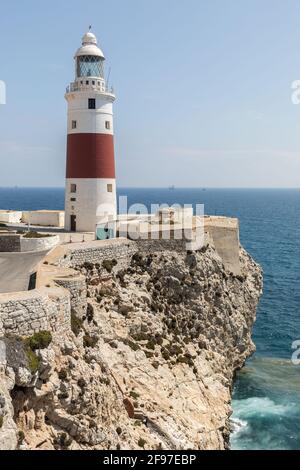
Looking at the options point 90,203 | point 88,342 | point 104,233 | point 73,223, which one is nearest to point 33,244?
point 104,233

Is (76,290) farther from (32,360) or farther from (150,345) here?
(150,345)

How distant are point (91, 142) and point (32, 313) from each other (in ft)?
62.9

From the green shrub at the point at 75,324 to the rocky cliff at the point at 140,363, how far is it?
0.18 feet

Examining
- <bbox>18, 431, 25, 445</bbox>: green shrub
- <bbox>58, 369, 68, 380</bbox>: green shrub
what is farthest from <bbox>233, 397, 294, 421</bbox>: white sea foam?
<bbox>18, 431, 25, 445</bbox>: green shrub

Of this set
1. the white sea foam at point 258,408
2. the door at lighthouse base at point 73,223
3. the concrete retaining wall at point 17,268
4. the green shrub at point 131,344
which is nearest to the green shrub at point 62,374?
the concrete retaining wall at point 17,268

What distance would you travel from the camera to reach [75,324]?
2119 cm

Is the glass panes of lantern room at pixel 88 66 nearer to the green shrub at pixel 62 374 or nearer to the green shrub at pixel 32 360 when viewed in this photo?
the green shrub at pixel 62 374

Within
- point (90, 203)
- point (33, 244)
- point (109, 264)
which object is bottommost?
point (109, 264)

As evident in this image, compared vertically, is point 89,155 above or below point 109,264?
above

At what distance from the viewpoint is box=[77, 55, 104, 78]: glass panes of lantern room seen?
113 feet

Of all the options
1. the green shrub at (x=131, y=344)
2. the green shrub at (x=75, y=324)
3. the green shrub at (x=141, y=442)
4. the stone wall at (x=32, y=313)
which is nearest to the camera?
the stone wall at (x=32, y=313)

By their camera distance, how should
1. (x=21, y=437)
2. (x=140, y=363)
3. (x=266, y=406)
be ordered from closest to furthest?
(x=21, y=437), (x=140, y=363), (x=266, y=406)

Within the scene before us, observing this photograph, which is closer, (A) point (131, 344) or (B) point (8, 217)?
(A) point (131, 344)

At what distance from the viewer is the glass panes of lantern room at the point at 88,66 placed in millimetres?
34562
